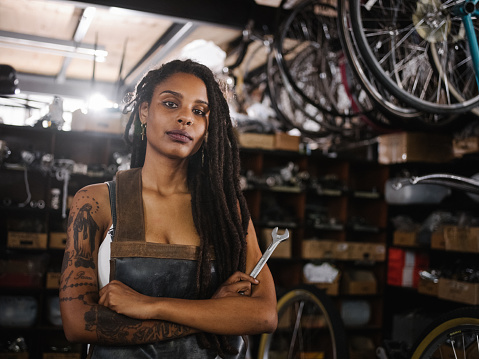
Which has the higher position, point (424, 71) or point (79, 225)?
point (424, 71)

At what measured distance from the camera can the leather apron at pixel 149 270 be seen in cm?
137

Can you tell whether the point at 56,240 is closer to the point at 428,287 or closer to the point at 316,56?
the point at 316,56

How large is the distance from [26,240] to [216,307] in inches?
127

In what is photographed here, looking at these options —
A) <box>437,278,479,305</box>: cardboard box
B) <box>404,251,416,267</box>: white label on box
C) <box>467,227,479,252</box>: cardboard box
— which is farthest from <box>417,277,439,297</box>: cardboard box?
<box>404,251,416,267</box>: white label on box

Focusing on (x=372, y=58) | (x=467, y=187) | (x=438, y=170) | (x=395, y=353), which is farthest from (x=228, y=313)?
(x=438, y=170)

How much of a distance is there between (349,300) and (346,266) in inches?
15.4

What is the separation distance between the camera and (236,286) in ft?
4.72

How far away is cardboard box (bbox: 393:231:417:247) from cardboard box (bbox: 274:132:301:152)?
121 cm

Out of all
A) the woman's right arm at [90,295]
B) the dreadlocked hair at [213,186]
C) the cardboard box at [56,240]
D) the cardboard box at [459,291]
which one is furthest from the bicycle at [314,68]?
the woman's right arm at [90,295]

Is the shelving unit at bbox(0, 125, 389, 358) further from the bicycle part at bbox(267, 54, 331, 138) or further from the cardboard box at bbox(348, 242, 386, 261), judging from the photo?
the bicycle part at bbox(267, 54, 331, 138)

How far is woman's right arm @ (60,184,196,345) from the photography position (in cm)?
131

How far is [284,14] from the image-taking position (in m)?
4.14

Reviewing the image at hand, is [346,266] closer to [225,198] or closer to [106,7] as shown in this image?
[106,7]

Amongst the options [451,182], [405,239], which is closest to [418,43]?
[451,182]
